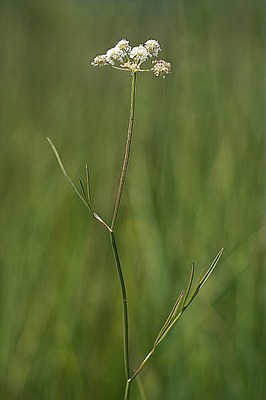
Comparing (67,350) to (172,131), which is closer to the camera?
(67,350)

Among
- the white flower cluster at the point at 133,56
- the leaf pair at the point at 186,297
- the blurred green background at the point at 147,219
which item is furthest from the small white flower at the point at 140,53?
the blurred green background at the point at 147,219

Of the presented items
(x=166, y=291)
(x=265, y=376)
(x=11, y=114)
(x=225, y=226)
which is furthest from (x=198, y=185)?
(x=11, y=114)

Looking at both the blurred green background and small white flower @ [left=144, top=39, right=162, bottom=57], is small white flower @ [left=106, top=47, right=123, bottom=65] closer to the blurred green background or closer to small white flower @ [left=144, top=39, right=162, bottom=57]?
small white flower @ [left=144, top=39, right=162, bottom=57]

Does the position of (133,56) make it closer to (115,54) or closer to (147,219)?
(115,54)

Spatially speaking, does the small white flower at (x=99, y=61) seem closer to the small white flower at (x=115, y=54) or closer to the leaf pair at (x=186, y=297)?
the small white flower at (x=115, y=54)

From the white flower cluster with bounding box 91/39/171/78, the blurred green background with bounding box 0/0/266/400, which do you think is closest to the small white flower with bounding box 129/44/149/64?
the white flower cluster with bounding box 91/39/171/78

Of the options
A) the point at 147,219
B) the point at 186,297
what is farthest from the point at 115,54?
the point at 147,219

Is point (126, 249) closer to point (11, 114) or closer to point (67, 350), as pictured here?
point (67, 350)

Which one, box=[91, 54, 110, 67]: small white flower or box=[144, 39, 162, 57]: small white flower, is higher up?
box=[144, 39, 162, 57]: small white flower
